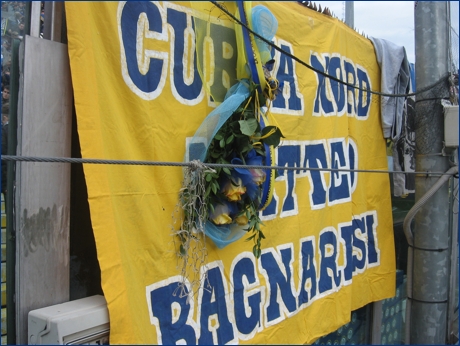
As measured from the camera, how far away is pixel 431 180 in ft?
10.2

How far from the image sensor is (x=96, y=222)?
160 centimetres

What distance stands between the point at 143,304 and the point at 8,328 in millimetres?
507

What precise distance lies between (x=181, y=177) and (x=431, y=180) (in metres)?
2.11

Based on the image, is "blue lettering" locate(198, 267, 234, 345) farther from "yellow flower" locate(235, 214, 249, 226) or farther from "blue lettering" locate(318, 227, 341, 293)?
"blue lettering" locate(318, 227, 341, 293)

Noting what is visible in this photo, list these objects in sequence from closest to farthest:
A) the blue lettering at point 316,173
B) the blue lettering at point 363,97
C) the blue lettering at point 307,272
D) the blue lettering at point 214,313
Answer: the blue lettering at point 214,313 → the blue lettering at point 307,272 → the blue lettering at point 316,173 → the blue lettering at point 363,97

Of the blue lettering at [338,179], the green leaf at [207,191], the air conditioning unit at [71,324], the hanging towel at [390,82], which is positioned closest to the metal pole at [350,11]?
the hanging towel at [390,82]

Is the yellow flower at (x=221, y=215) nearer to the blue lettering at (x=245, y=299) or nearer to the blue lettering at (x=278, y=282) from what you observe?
the blue lettering at (x=245, y=299)

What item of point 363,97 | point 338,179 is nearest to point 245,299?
point 338,179

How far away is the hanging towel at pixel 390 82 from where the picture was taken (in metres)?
3.40

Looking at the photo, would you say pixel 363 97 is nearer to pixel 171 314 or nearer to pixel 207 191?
pixel 207 191

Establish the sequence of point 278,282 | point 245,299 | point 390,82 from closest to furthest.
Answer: point 245,299 < point 278,282 < point 390,82

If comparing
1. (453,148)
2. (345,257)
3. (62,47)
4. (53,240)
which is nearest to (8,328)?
(53,240)

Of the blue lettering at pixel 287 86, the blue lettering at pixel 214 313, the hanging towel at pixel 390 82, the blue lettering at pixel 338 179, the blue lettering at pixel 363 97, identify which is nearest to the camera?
the blue lettering at pixel 214 313

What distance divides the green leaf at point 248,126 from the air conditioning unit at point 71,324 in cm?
94
